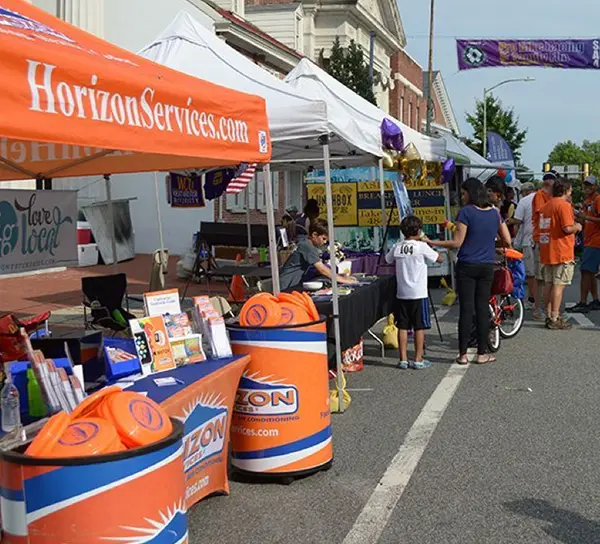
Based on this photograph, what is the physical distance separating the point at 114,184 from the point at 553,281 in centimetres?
1590

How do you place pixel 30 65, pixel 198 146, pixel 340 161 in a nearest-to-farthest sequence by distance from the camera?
pixel 30 65
pixel 198 146
pixel 340 161

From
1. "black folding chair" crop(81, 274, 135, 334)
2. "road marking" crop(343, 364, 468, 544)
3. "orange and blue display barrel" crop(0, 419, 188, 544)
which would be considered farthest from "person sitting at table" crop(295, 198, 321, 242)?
"orange and blue display barrel" crop(0, 419, 188, 544)

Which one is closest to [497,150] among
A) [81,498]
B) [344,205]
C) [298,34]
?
[298,34]

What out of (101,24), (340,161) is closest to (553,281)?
(340,161)

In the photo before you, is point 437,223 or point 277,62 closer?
point 437,223

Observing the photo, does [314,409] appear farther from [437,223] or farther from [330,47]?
[330,47]

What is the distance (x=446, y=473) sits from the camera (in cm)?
530

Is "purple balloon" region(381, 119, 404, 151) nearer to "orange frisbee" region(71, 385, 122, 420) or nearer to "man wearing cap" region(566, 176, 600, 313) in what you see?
"man wearing cap" region(566, 176, 600, 313)

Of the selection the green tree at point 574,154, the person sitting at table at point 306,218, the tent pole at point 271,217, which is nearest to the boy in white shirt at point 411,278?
the tent pole at point 271,217

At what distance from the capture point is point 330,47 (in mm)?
39812

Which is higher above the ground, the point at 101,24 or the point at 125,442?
the point at 101,24

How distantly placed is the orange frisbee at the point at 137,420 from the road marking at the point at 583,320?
30.7ft

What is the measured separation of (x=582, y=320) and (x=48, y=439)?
1034 cm

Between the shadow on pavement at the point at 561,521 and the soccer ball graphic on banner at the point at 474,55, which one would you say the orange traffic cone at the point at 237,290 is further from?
the soccer ball graphic on banner at the point at 474,55
